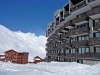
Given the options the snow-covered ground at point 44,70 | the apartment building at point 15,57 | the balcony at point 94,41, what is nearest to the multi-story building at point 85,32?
the balcony at point 94,41

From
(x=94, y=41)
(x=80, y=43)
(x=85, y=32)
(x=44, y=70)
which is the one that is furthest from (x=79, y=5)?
(x=44, y=70)

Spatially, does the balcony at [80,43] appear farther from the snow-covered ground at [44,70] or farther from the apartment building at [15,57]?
the snow-covered ground at [44,70]

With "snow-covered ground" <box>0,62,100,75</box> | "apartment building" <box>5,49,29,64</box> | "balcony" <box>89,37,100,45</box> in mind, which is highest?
"balcony" <box>89,37,100,45</box>

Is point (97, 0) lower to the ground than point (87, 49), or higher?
higher

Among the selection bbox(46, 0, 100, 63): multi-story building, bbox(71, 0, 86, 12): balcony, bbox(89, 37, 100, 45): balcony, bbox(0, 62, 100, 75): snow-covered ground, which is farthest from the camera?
bbox(71, 0, 86, 12): balcony

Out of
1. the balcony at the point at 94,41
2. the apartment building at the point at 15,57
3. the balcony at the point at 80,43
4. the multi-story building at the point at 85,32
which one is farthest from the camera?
the balcony at the point at 80,43

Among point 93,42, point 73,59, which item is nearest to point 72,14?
point 73,59

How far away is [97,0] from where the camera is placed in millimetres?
40031

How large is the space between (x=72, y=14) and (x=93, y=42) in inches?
597

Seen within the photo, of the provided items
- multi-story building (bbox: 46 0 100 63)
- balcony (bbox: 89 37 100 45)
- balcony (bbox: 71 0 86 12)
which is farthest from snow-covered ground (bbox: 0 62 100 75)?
balcony (bbox: 71 0 86 12)

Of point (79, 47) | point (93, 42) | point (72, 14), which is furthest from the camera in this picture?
point (72, 14)

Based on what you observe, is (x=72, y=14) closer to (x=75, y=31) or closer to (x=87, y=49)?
(x=75, y=31)

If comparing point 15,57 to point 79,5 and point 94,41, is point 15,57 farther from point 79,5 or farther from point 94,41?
point 79,5

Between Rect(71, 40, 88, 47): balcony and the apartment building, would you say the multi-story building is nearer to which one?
Rect(71, 40, 88, 47): balcony
